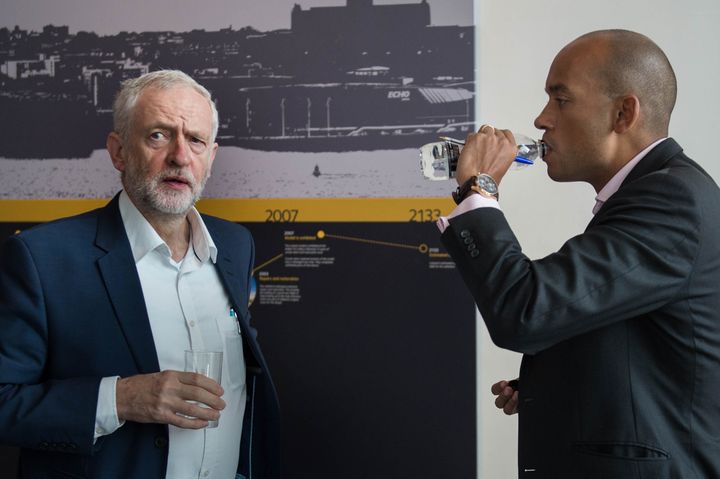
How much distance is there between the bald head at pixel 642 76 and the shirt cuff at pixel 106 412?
4.36 ft

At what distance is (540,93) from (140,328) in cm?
148

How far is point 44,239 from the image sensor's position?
1794mm

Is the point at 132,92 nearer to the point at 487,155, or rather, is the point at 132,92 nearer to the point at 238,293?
the point at 238,293

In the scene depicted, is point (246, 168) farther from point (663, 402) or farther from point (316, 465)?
point (663, 402)

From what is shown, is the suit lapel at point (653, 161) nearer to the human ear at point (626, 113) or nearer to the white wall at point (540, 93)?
the human ear at point (626, 113)

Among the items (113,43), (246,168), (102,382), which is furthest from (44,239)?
(113,43)

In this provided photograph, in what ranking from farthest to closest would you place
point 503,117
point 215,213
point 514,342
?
point 215,213 < point 503,117 < point 514,342

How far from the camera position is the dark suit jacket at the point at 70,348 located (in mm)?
1664

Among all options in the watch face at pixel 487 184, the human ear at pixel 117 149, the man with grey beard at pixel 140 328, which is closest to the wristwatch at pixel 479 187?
the watch face at pixel 487 184

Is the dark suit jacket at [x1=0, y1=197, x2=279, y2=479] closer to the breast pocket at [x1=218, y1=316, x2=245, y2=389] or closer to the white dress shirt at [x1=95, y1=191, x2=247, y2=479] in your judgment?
the white dress shirt at [x1=95, y1=191, x2=247, y2=479]

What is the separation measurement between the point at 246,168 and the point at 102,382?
1054 millimetres

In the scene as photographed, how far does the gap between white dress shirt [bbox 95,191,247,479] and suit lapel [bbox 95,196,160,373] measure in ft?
0.27

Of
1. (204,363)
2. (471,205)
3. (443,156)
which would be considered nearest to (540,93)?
(443,156)

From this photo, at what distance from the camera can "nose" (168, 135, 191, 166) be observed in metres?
1.99
